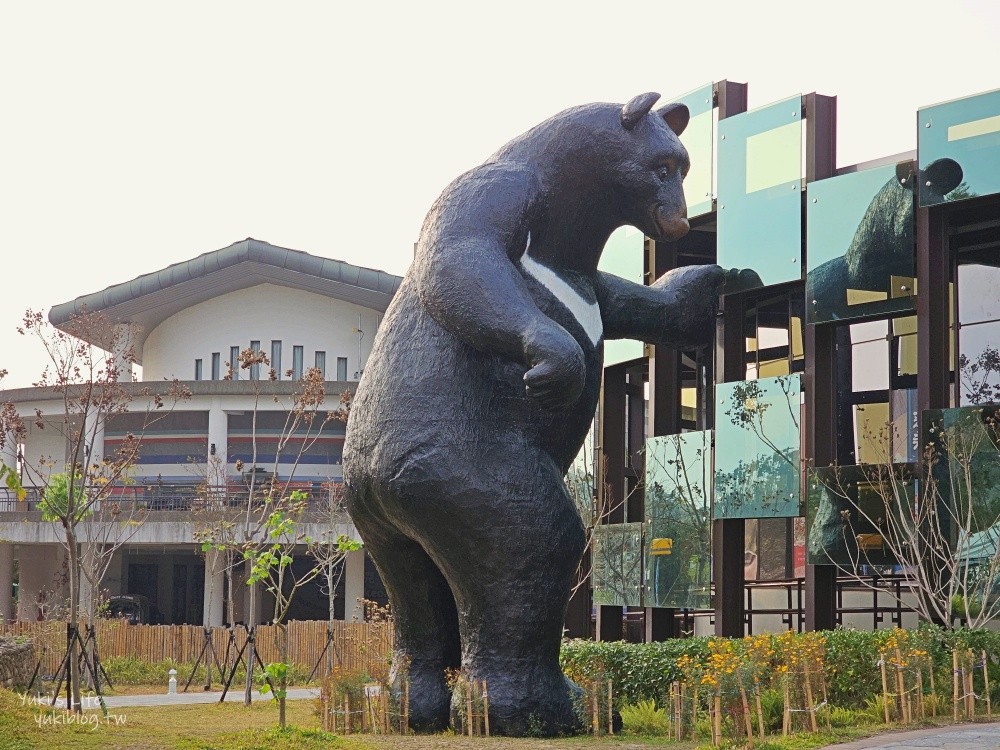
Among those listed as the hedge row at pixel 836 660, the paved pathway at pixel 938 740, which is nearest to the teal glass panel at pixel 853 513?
the hedge row at pixel 836 660

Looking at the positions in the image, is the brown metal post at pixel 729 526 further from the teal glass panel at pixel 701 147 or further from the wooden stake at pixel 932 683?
the wooden stake at pixel 932 683

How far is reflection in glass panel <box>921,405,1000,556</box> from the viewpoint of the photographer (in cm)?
1123

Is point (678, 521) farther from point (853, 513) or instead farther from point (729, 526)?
point (853, 513)

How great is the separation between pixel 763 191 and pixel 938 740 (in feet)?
28.3

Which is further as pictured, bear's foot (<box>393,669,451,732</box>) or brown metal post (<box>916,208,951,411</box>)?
brown metal post (<box>916,208,951,411</box>)

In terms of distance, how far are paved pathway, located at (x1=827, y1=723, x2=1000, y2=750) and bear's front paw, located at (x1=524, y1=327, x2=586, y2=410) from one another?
2.12m

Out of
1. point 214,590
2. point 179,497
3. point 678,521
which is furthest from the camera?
point 179,497

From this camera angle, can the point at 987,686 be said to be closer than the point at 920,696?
No

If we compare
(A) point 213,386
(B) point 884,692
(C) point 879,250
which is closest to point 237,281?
(A) point 213,386

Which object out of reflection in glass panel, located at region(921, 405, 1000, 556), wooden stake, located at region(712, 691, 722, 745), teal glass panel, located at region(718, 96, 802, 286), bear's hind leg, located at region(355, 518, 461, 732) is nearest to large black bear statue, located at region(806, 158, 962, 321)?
teal glass panel, located at region(718, 96, 802, 286)

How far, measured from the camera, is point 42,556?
116 feet

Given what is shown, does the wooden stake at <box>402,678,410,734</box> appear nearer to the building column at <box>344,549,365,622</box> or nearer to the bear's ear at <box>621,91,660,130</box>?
the bear's ear at <box>621,91,660,130</box>

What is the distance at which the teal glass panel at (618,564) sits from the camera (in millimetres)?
15539

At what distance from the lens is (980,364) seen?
42.4 feet
